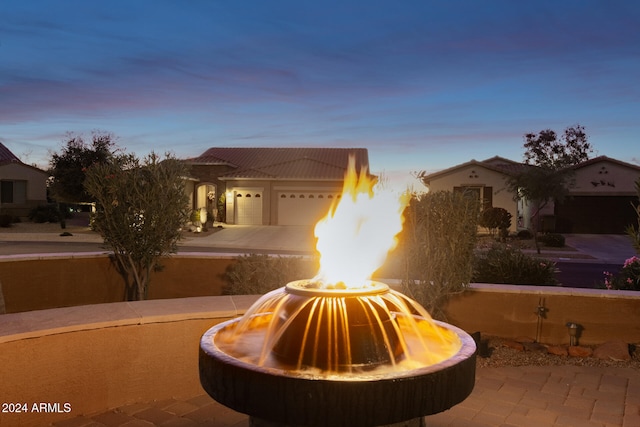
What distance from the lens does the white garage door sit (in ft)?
122

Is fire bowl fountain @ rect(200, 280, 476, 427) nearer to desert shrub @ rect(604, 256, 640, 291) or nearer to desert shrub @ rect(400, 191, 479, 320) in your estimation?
desert shrub @ rect(400, 191, 479, 320)

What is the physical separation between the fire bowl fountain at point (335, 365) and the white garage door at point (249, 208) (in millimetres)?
33191

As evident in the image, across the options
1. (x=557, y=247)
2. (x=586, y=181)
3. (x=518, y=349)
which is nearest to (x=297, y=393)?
(x=518, y=349)

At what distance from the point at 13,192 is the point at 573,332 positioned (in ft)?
133

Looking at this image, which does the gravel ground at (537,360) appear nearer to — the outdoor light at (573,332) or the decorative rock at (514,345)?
the decorative rock at (514,345)

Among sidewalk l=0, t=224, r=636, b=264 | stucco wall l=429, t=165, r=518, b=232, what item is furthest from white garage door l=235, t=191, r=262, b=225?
stucco wall l=429, t=165, r=518, b=232

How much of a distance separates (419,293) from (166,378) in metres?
3.48

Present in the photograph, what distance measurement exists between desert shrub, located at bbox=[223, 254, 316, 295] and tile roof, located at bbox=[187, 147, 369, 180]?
25483mm

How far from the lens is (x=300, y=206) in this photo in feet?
122

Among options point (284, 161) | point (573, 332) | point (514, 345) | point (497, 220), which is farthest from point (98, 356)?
point (284, 161)

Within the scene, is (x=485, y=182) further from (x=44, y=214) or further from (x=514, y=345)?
(x=44, y=214)

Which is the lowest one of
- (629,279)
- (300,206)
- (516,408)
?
(516,408)

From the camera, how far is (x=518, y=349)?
23.7 ft

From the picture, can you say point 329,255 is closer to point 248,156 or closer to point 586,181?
point 586,181
